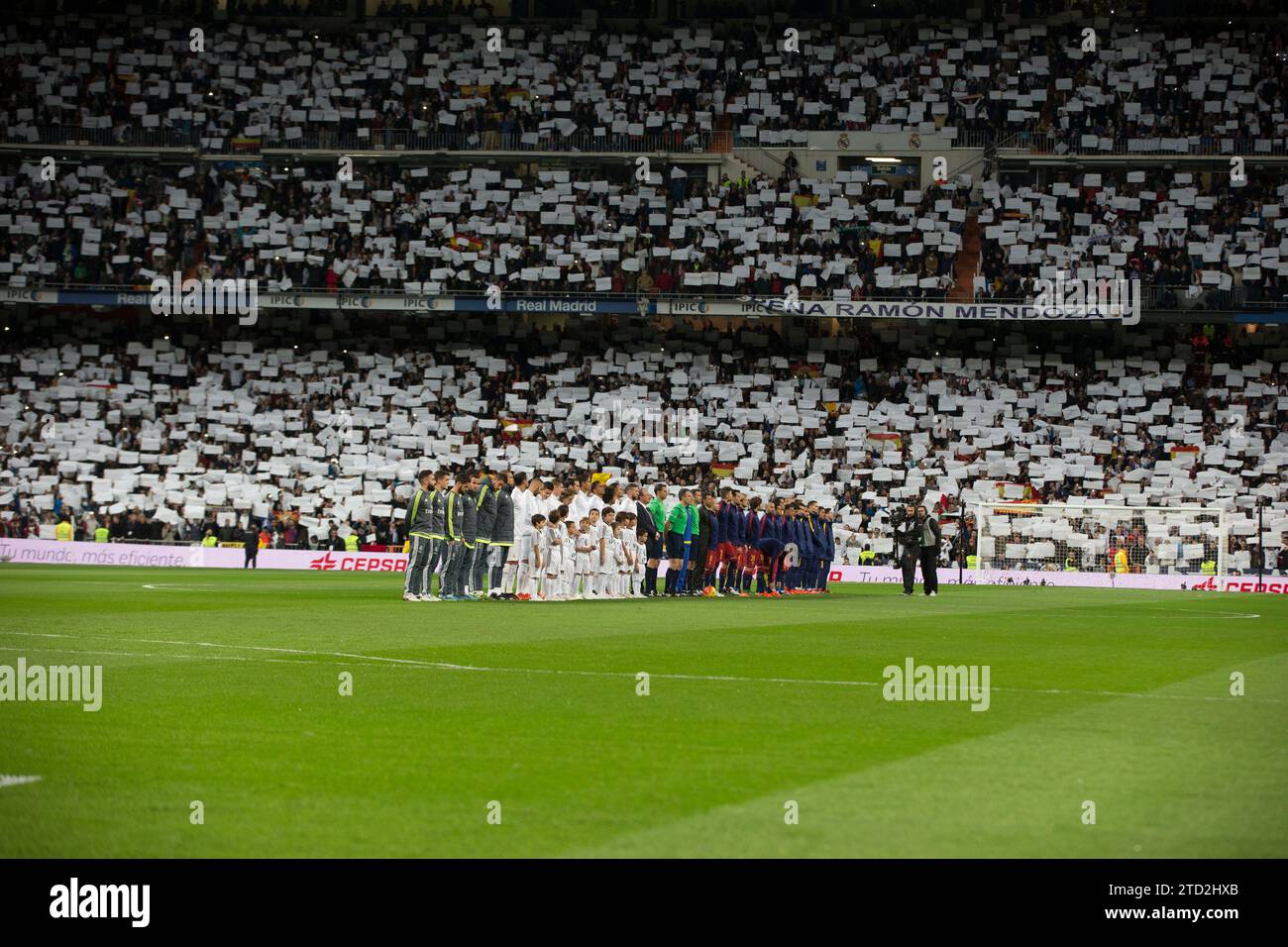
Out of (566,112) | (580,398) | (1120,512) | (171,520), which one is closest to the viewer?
(1120,512)

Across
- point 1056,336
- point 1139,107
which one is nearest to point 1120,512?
point 1056,336

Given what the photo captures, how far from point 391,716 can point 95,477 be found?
41.0 meters

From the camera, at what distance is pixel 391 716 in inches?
435

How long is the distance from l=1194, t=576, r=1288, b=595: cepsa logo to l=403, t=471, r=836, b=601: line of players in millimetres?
12737

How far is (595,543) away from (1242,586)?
70.4 ft

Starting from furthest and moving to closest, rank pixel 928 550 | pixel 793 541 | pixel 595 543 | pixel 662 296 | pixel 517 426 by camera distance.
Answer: pixel 662 296
pixel 517 426
pixel 793 541
pixel 928 550
pixel 595 543

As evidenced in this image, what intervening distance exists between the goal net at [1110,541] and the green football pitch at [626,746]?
25078 mm

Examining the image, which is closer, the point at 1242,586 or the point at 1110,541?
the point at 1242,586

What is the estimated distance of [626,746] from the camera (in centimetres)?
976

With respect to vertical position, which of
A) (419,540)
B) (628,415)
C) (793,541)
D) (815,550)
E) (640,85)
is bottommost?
(815,550)

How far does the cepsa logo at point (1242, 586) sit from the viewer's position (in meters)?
42.1

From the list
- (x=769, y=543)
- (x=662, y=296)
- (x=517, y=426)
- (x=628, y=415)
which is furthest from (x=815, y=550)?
(x=662, y=296)

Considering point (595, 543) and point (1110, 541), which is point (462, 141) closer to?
point (1110, 541)
